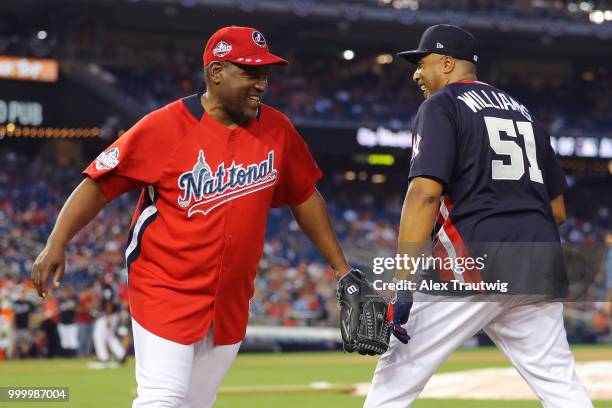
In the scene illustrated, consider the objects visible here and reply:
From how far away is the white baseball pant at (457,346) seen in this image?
4566mm

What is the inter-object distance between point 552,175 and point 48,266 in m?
2.27

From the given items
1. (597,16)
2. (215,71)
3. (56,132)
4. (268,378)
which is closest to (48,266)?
(215,71)

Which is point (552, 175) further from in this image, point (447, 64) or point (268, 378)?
point (268, 378)

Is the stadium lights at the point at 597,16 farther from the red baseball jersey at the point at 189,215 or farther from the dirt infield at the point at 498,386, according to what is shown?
the red baseball jersey at the point at 189,215

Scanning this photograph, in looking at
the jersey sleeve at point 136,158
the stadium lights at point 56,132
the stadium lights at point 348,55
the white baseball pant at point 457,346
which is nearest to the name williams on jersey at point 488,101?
the white baseball pant at point 457,346

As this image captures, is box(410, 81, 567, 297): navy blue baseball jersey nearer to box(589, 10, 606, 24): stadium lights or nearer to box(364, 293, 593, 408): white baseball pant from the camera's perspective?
box(364, 293, 593, 408): white baseball pant

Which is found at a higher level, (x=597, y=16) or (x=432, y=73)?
(x=597, y=16)

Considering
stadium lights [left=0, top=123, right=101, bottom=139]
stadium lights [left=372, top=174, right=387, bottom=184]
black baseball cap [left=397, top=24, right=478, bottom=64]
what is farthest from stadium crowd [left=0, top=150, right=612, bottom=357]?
black baseball cap [left=397, top=24, right=478, bottom=64]

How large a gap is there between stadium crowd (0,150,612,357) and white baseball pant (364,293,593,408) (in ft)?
40.5

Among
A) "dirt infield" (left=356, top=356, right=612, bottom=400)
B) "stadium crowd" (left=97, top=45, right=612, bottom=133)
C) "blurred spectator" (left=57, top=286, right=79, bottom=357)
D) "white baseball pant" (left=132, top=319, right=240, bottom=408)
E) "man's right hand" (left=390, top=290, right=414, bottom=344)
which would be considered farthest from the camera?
"stadium crowd" (left=97, top=45, right=612, bottom=133)

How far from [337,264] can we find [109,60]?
85.3 feet

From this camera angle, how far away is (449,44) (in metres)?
4.94

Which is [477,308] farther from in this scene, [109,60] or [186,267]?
[109,60]

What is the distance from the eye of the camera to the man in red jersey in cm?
442
